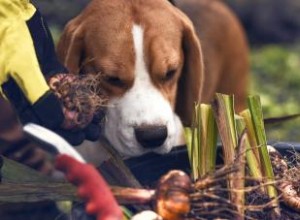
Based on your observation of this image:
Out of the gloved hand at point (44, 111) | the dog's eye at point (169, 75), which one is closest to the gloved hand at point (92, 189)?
the gloved hand at point (44, 111)

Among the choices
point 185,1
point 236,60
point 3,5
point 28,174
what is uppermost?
point 3,5

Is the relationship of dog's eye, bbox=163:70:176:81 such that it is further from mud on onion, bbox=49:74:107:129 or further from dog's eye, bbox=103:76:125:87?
mud on onion, bbox=49:74:107:129

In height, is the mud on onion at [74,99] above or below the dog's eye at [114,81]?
above

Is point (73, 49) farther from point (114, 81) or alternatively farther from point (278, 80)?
point (278, 80)

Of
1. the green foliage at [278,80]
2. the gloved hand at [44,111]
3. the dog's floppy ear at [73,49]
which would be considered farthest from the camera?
the green foliage at [278,80]

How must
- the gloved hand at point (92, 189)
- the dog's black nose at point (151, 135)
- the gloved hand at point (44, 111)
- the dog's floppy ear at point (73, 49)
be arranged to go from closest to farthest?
the gloved hand at point (92, 189) → the gloved hand at point (44, 111) → the dog's black nose at point (151, 135) → the dog's floppy ear at point (73, 49)

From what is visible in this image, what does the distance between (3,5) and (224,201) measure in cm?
66

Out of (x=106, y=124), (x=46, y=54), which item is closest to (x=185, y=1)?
(x=106, y=124)

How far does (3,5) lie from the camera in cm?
191

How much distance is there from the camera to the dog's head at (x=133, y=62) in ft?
7.87

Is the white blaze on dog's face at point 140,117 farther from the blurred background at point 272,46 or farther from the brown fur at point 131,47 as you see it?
the blurred background at point 272,46

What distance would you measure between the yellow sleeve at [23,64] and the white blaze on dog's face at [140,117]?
0.52 meters

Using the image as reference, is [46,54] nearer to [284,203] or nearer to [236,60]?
[284,203]

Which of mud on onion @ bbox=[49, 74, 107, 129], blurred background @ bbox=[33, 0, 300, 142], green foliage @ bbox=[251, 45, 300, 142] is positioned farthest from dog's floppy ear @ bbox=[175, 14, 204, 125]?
green foliage @ bbox=[251, 45, 300, 142]
